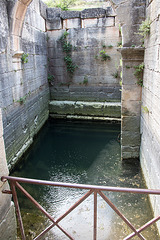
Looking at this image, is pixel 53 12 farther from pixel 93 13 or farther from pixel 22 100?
pixel 22 100

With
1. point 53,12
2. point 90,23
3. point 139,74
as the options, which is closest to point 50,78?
point 53,12

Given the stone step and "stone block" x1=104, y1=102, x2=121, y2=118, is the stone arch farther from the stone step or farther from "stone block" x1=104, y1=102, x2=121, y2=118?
"stone block" x1=104, y1=102, x2=121, y2=118

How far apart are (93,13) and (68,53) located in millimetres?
1853

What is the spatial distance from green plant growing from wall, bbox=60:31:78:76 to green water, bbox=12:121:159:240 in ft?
8.25

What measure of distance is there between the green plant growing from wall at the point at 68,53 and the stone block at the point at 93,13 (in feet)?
3.37

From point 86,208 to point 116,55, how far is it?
21.5 ft

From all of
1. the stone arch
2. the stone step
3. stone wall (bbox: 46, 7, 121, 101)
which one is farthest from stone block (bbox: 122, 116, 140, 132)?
stone wall (bbox: 46, 7, 121, 101)

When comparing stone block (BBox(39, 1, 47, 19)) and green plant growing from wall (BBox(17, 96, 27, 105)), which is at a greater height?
stone block (BBox(39, 1, 47, 19))

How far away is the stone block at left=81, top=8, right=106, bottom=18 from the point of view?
7859 mm

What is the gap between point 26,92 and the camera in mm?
6473

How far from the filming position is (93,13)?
26.0 ft

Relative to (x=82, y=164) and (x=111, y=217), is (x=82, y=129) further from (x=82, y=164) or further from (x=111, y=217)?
(x=111, y=217)

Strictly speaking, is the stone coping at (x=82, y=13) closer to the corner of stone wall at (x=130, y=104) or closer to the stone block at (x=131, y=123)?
the corner of stone wall at (x=130, y=104)

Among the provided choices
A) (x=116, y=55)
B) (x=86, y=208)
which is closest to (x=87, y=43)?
(x=116, y=55)
